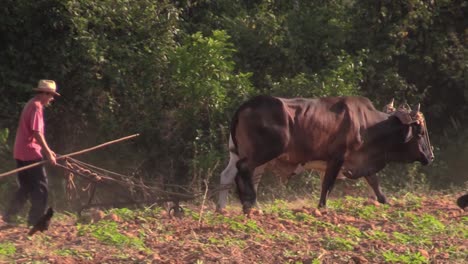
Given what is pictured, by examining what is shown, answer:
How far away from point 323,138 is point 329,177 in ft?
1.67

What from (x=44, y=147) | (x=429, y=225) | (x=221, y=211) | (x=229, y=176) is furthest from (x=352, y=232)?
(x=229, y=176)

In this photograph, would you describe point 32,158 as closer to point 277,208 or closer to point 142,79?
point 277,208

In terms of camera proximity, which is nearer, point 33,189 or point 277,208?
point 33,189

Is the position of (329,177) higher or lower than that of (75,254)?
lower

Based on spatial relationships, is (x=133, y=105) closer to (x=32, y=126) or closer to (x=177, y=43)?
(x=177, y=43)

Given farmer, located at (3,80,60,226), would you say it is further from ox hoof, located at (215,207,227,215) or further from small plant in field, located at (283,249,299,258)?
small plant in field, located at (283,249,299,258)

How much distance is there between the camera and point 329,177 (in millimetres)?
12531

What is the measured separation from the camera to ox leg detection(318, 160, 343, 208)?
40.9ft

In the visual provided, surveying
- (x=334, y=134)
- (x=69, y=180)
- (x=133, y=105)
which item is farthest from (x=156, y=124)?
(x=69, y=180)

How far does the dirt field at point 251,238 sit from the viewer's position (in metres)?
7.98

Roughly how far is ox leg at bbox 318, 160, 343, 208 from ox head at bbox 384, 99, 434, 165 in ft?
4.59

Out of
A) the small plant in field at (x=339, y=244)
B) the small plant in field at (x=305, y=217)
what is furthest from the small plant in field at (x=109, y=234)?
the small plant in field at (x=305, y=217)

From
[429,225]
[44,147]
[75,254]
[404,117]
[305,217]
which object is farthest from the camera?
[404,117]

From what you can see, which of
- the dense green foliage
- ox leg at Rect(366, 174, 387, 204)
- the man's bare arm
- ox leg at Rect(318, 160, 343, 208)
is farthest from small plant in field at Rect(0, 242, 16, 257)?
ox leg at Rect(366, 174, 387, 204)
